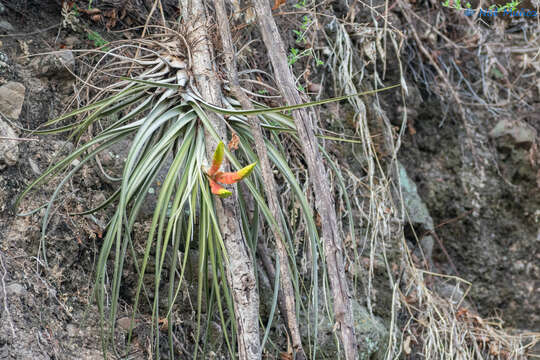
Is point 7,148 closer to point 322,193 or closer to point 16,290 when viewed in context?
point 16,290

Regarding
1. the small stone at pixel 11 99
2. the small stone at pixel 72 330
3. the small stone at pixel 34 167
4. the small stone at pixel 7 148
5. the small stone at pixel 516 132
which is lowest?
the small stone at pixel 516 132

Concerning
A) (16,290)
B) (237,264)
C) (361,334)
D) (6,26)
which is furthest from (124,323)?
(6,26)

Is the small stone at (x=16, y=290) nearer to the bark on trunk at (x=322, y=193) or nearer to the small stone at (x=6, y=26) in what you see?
the bark on trunk at (x=322, y=193)

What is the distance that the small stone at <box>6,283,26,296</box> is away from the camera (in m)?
1.32

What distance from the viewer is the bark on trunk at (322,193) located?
4.02 feet

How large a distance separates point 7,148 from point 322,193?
1010mm

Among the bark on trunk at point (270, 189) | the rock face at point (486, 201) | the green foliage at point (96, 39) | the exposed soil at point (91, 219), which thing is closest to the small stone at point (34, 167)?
the exposed soil at point (91, 219)

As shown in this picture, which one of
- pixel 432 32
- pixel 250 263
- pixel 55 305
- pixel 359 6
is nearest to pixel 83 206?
pixel 55 305

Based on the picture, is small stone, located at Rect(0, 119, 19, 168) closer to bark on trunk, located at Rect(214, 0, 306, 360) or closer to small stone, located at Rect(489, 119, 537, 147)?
bark on trunk, located at Rect(214, 0, 306, 360)

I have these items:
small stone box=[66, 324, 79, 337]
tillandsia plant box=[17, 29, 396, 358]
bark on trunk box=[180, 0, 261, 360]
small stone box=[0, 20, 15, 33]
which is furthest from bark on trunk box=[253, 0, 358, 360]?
small stone box=[0, 20, 15, 33]

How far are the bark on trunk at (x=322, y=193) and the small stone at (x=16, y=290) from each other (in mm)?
838

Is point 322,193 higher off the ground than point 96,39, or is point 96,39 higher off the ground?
point 96,39

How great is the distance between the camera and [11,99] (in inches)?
65.2

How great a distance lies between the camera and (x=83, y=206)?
163 centimetres
